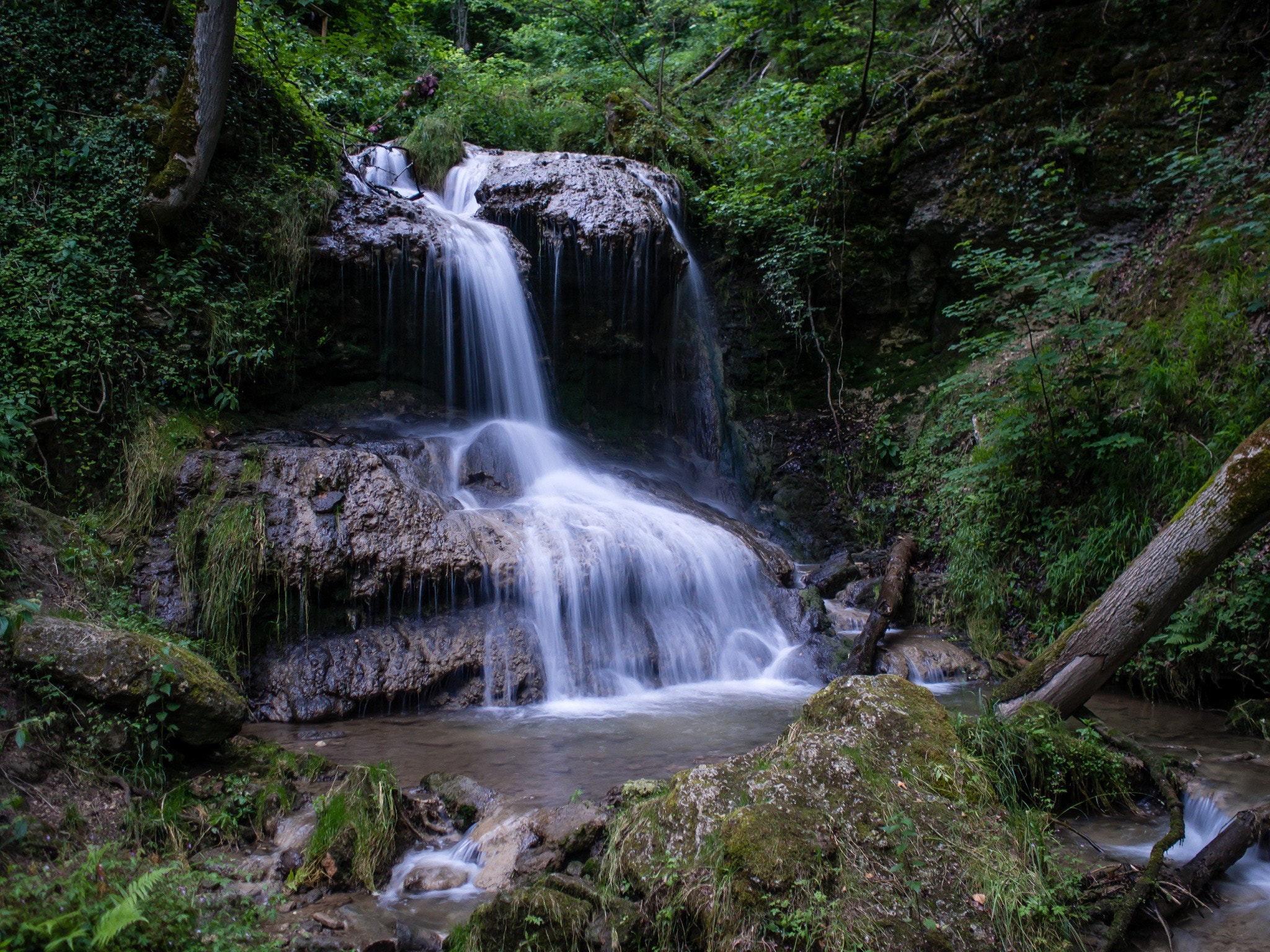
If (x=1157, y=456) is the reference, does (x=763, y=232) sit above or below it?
above

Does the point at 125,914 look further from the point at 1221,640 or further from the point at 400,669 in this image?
the point at 1221,640

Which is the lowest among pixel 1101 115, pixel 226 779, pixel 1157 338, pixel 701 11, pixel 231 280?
pixel 226 779

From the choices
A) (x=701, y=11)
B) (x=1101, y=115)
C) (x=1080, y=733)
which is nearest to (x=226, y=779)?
(x=1080, y=733)

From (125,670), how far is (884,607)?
21.9 feet

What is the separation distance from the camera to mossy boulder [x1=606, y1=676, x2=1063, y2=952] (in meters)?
2.64

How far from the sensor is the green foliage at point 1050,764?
12.8ft

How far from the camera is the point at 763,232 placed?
464 inches

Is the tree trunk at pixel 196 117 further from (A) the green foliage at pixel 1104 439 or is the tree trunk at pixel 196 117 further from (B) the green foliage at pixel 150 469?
(A) the green foliage at pixel 1104 439

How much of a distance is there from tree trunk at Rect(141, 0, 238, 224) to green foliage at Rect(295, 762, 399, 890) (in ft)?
21.8

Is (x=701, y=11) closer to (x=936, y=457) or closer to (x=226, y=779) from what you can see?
(x=936, y=457)

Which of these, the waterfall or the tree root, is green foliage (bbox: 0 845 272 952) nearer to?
the tree root

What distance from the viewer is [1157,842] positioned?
140 inches

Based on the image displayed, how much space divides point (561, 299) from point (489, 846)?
8742mm

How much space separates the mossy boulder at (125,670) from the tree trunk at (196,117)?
5.32m
